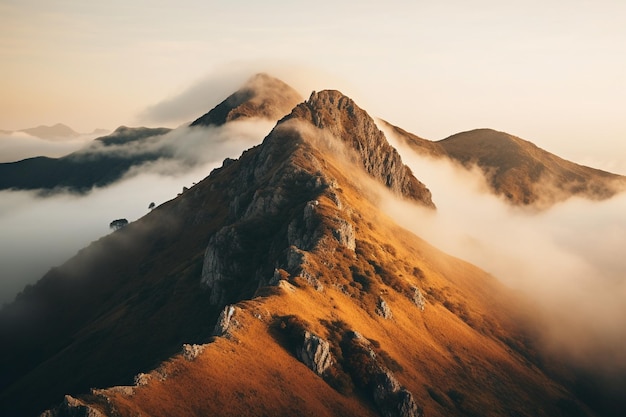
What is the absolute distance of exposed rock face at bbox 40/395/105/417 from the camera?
69062 millimetres

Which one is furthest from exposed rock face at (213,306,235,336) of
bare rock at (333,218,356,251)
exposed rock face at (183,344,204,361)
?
bare rock at (333,218,356,251)

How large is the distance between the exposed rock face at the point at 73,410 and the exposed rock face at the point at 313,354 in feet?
141

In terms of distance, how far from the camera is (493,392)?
138500mm

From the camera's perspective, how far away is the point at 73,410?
6975cm

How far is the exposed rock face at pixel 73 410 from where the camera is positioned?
69.1 metres

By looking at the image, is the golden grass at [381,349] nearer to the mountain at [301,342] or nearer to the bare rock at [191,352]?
Answer: the mountain at [301,342]

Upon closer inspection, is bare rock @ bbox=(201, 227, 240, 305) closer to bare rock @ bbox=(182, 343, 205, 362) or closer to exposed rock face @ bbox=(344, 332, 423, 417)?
exposed rock face @ bbox=(344, 332, 423, 417)

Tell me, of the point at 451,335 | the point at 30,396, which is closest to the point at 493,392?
the point at 451,335

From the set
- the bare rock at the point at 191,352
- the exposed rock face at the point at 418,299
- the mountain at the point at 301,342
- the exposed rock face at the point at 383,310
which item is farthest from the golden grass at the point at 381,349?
the exposed rock face at the point at 418,299

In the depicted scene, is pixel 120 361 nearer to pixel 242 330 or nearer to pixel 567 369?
pixel 242 330

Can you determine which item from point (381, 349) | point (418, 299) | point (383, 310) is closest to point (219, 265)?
point (383, 310)

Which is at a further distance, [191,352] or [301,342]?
[301,342]

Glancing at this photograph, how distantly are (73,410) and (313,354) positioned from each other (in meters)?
47.0

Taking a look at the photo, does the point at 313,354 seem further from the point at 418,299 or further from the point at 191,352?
the point at 418,299
